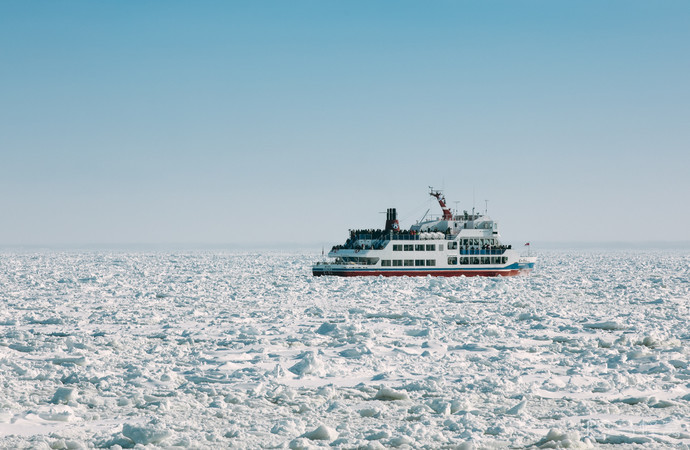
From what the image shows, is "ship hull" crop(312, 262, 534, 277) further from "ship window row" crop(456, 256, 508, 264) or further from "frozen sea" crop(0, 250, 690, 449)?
"frozen sea" crop(0, 250, 690, 449)

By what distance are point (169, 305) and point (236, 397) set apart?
19432mm

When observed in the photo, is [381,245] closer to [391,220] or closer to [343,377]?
[391,220]

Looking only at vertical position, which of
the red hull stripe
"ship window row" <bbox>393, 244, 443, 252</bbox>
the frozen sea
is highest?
"ship window row" <bbox>393, 244, 443, 252</bbox>

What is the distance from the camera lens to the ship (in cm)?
5603

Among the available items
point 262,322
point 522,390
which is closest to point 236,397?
point 522,390

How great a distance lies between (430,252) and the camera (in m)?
57.1

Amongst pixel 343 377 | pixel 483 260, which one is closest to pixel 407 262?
pixel 483 260

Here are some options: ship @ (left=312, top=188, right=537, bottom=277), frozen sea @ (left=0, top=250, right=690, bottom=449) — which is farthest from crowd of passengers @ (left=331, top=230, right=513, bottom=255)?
frozen sea @ (left=0, top=250, right=690, bottom=449)

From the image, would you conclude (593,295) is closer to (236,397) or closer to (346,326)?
(346,326)

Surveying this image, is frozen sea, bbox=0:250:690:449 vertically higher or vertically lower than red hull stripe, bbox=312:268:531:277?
lower

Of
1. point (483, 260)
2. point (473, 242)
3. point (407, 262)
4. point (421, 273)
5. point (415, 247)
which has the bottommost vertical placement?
point (421, 273)

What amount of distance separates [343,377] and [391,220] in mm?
45112

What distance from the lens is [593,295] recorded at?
37.2 meters

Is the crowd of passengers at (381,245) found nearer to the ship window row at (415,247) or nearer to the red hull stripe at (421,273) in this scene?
the ship window row at (415,247)
